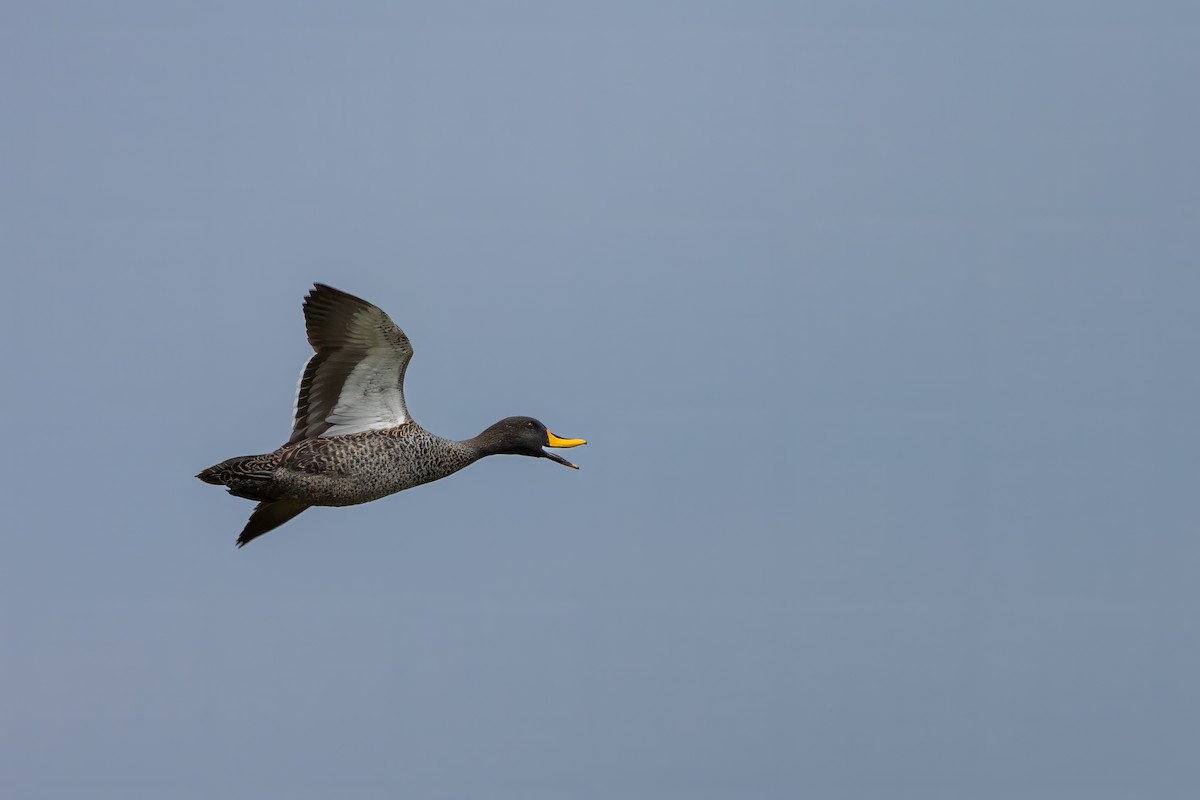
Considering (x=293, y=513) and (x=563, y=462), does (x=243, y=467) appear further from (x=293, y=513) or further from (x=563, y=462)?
(x=563, y=462)

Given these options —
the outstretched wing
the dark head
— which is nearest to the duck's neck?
the dark head

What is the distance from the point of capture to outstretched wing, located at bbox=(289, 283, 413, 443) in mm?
20219

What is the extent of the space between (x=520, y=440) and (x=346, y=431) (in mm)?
2242

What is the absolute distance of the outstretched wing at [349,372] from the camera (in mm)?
20219

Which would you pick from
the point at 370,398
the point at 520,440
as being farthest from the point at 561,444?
the point at 370,398

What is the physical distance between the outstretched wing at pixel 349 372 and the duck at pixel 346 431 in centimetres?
1

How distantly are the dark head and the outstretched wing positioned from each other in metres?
1.24

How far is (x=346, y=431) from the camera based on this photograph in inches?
819

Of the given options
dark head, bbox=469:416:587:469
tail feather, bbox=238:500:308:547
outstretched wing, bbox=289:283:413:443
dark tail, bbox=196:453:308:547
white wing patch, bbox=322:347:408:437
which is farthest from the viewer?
dark head, bbox=469:416:587:469

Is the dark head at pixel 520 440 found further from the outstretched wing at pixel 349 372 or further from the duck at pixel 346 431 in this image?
the outstretched wing at pixel 349 372

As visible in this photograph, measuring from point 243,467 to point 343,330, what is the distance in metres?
1.84

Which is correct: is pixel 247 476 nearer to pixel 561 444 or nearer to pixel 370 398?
pixel 370 398

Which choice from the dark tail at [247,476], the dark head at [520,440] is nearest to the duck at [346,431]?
the dark tail at [247,476]

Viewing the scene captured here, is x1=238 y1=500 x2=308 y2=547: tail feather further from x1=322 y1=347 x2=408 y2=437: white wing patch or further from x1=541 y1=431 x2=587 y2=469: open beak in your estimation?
x1=541 y1=431 x2=587 y2=469: open beak
